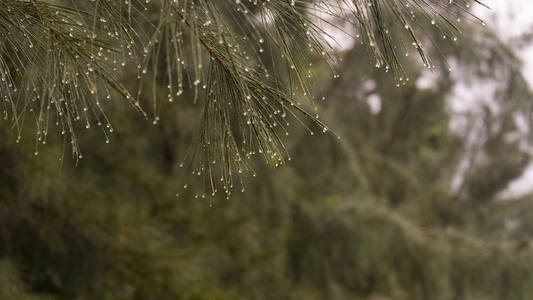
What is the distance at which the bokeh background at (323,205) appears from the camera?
207cm

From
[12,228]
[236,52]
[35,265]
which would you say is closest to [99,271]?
[35,265]

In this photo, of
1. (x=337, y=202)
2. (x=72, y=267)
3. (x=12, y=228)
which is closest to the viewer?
(x=12, y=228)

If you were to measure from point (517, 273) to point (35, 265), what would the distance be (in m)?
2.79

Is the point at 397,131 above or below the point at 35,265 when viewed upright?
above

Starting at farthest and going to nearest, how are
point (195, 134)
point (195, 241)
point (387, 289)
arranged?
point (387, 289) → point (195, 241) → point (195, 134)

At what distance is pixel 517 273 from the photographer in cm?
306

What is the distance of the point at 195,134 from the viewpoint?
2357 millimetres

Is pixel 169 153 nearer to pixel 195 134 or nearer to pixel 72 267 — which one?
pixel 195 134

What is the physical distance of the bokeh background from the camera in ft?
6.80

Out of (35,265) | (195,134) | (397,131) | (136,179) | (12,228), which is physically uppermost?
(397,131)

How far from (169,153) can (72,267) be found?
108cm

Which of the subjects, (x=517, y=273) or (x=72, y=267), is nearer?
(x=72, y=267)

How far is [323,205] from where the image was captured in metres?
3.43

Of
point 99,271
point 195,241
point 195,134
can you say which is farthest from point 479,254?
point 99,271
